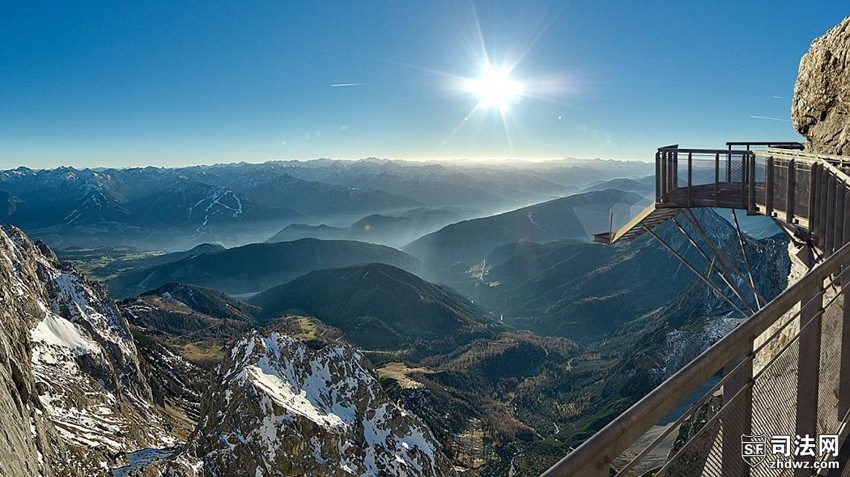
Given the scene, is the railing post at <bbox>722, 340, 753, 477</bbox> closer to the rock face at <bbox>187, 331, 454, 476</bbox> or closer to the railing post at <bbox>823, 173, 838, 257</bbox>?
the railing post at <bbox>823, 173, 838, 257</bbox>

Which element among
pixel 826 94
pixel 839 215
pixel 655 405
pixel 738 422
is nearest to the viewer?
pixel 655 405

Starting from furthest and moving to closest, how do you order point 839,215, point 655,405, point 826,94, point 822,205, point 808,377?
point 826,94 → point 822,205 → point 839,215 → point 808,377 → point 655,405

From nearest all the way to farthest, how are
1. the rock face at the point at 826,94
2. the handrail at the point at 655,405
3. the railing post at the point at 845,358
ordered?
the handrail at the point at 655,405
the railing post at the point at 845,358
the rock face at the point at 826,94

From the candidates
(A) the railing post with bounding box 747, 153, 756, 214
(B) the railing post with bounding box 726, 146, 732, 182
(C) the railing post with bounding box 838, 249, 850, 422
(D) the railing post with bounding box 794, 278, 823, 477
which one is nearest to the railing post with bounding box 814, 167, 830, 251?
(A) the railing post with bounding box 747, 153, 756, 214

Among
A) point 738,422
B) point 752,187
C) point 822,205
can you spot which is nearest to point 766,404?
point 738,422

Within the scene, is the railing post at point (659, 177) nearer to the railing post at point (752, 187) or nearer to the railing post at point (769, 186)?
the railing post at point (752, 187)

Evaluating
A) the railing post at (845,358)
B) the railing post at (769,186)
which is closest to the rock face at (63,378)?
the railing post at (845,358)

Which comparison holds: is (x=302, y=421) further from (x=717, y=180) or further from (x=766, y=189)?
(x=766, y=189)
